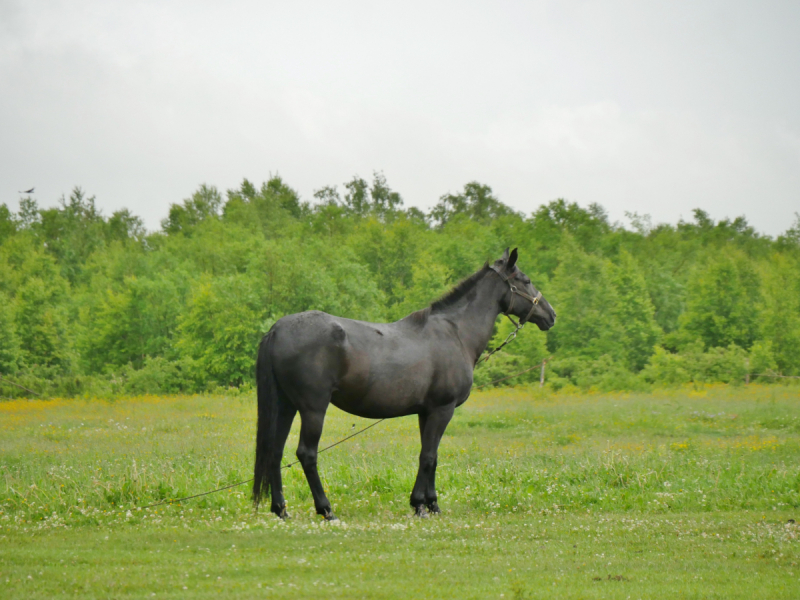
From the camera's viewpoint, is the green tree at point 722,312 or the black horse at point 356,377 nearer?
the black horse at point 356,377

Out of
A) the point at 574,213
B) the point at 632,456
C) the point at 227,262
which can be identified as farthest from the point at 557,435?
the point at 574,213

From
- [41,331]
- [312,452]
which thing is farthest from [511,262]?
[41,331]

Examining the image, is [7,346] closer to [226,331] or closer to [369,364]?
[226,331]

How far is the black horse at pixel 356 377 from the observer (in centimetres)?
810

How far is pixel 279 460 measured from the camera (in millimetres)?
8398

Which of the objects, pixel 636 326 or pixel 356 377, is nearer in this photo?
pixel 356 377

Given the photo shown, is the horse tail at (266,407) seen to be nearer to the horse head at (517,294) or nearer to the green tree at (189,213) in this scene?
the horse head at (517,294)

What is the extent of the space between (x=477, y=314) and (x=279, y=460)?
325cm

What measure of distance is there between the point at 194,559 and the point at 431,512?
3.44 m

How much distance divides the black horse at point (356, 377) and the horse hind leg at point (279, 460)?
12mm

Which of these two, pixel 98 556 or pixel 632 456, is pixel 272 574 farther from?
pixel 632 456

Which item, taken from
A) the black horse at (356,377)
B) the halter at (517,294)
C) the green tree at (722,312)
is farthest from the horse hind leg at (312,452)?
the green tree at (722,312)

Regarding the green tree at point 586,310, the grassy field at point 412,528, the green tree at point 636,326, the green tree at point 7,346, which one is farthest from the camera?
the green tree at point 636,326

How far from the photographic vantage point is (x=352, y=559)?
20.8 feet
